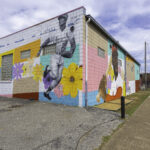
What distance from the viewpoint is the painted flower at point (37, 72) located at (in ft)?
31.6

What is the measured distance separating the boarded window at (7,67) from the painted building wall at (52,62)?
2.16ft

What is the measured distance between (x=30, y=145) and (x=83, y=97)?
471 cm

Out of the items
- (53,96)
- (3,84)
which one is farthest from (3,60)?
(53,96)

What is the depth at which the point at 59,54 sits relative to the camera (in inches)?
343

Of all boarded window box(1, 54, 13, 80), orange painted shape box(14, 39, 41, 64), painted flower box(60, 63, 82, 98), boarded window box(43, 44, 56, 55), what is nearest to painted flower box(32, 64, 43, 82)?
orange painted shape box(14, 39, 41, 64)

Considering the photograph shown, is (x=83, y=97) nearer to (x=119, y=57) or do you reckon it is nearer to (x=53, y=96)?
(x=53, y=96)

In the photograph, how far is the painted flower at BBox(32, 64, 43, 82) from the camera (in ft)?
31.6

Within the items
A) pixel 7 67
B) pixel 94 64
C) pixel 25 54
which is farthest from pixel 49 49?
pixel 7 67

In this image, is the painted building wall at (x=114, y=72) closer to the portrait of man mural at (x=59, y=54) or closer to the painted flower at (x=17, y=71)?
the portrait of man mural at (x=59, y=54)

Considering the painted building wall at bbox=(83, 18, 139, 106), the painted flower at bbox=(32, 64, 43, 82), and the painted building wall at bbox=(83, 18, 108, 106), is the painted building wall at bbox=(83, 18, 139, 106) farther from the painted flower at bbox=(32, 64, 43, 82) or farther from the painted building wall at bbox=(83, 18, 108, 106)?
the painted flower at bbox=(32, 64, 43, 82)

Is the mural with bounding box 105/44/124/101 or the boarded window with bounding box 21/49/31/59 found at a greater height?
the boarded window with bounding box 21/49/31/59

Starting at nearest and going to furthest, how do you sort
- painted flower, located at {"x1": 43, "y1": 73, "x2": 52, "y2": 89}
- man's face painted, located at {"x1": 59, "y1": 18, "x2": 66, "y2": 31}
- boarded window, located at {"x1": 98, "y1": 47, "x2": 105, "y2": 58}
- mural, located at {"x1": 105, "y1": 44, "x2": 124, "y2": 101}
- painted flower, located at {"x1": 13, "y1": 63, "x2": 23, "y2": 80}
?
man's face painted, located at {"x1": 59, "y1": 18, "x2": 66, "y2": 31}
painted flower, located at {"x1": 43, "y1": 73, "x2": 52, "y2": 89}
boarded window, located at {"x1": 98, "y1": 47, "x2": 105, "y2": 58}
painted flower, located at {"x1": 13, "y1": 63, "x2": 23, "y2": 80}
mural, located at {"x1": 105, "y1": 44, "x2": 124, "y2": 101}

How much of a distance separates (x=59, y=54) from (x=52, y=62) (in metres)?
0.83

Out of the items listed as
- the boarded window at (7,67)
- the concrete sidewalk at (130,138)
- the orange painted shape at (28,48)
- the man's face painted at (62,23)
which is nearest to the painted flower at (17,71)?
the orange painted shape at (28,48)
